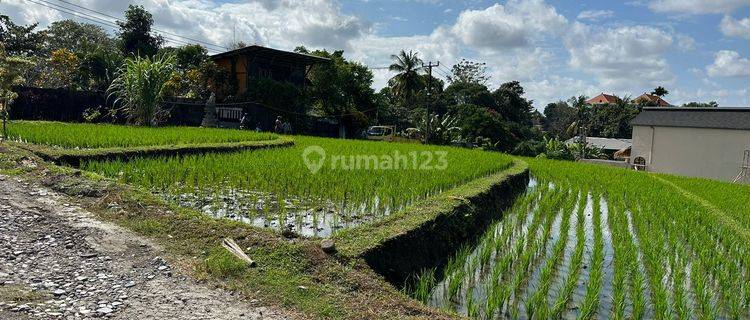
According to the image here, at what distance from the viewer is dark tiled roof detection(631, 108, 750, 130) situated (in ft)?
66.3

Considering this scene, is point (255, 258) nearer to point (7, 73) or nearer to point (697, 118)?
point (7, 73)

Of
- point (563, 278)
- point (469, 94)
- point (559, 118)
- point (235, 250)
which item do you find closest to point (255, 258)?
point (235, 250)

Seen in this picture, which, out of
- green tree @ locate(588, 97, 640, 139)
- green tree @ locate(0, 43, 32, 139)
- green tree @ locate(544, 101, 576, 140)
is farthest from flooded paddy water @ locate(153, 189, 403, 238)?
green tree @ locate(588, 97, 640, 139)

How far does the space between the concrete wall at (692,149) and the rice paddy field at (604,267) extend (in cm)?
1463

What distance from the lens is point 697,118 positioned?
Result: 21.8 meters

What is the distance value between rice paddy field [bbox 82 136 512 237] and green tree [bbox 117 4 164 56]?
21.2 meters

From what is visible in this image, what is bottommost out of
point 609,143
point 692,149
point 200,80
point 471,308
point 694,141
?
point 471,308

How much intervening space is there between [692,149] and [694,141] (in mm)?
361

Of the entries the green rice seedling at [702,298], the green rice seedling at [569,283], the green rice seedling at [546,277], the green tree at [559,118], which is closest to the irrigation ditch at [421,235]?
the green rice seedling at [546,277]

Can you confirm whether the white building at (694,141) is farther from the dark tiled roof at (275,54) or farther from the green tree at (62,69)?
the green tree at (62,69)

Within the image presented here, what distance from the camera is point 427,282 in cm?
386

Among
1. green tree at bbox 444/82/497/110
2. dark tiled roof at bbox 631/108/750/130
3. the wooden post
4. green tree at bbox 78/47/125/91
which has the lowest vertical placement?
the wooden post

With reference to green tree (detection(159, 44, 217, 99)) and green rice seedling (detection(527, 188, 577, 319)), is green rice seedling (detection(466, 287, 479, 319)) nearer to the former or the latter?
green rice seedling (detection(527, 188, 577, 319))

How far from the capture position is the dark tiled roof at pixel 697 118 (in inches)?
795
